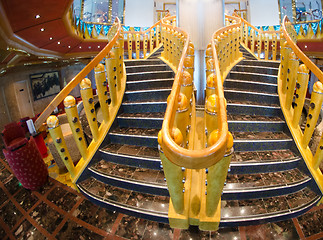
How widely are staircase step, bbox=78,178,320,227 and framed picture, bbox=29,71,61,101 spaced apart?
28.0 ft

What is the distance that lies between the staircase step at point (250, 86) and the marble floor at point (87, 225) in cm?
182

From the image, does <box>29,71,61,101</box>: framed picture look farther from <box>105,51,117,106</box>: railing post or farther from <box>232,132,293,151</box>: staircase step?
<box>232,132,293,151</box>: staircase step

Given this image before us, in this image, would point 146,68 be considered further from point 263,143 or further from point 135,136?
point 263,143

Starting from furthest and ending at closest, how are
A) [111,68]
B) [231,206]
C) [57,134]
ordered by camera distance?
[111,68]
[57,134]
[231,206]

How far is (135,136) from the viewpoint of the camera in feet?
7.83

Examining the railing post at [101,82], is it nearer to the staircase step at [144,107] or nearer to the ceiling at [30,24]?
the staircase step at [144,107]

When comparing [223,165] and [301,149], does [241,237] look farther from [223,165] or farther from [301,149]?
[301,149]

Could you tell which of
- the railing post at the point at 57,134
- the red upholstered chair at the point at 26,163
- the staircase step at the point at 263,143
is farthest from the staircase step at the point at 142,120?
the red upholstered chair at the point at 26,163

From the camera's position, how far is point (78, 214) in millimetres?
1880

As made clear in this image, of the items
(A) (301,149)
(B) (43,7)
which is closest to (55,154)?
(B) (43,7)

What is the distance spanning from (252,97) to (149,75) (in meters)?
1.87

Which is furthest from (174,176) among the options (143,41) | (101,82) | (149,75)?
(143,41)

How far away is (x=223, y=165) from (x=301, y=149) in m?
1.46

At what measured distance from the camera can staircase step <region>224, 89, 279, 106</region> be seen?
275 centimetres
